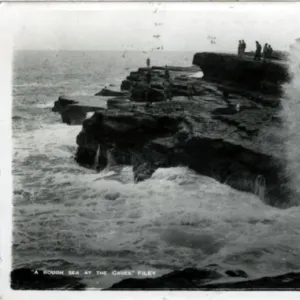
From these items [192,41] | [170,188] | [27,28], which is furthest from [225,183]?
[27,28]

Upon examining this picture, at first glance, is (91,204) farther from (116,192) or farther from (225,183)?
(225,183)

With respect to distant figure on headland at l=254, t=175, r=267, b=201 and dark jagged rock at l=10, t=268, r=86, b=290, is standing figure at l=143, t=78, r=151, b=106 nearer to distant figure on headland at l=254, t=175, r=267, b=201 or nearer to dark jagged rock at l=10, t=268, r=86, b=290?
distant figure on headland at l=254, t=175, r=267, b=201

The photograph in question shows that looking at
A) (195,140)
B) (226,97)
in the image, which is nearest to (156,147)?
(195,140)

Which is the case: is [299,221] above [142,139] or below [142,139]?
below

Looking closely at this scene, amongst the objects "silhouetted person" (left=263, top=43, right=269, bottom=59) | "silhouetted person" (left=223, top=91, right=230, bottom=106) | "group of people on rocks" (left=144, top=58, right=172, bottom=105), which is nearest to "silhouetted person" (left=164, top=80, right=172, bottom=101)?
"group of people on rocks" (left=144, top=58, right=172, bottom=105)

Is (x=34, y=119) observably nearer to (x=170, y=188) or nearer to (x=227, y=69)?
(x=170, y=188)
